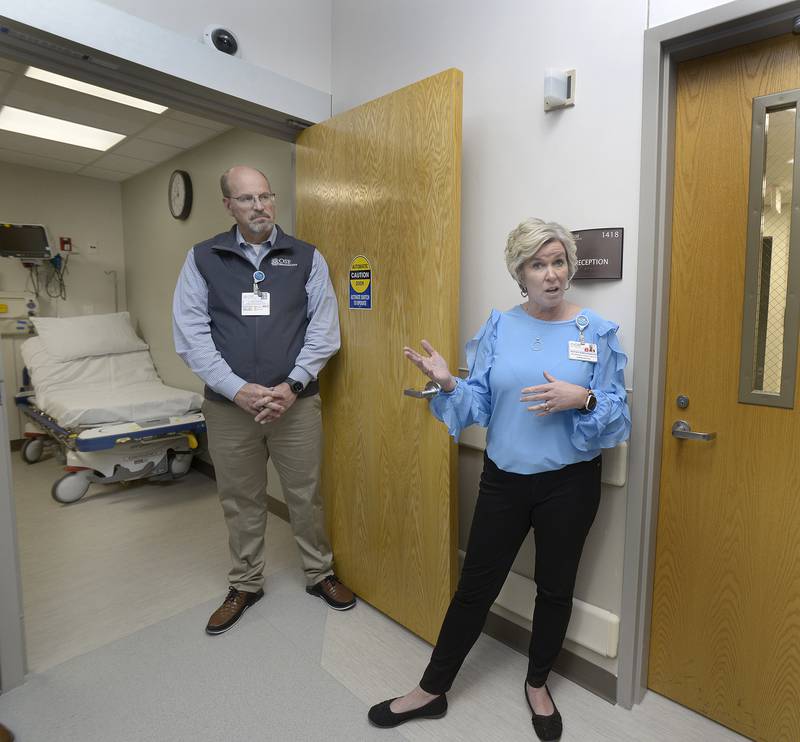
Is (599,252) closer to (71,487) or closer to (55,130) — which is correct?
(71,487)

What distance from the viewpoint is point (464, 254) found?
6.56 feet

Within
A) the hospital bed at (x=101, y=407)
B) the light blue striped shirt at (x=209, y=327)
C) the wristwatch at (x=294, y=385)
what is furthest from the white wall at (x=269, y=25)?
the hospital bed at (x=101, y=407)

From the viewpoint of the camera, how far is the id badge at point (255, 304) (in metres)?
2.05

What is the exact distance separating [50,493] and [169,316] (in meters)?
1.59

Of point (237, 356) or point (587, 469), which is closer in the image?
point (587, 469)

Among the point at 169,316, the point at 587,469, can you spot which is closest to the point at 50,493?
the point at 169,316

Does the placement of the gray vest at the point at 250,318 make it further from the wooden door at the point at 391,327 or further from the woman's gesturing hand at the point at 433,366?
the woman's gesturing hand at the point at 433,366

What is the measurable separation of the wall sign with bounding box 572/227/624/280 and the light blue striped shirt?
1005mm

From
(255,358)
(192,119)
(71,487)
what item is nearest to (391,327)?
(255,358)

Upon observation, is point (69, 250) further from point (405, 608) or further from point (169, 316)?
point (405, 608)

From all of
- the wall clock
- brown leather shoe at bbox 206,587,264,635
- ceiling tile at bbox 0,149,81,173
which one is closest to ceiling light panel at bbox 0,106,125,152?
the wall clock

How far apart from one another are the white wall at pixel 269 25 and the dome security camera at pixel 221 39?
1.1 inches

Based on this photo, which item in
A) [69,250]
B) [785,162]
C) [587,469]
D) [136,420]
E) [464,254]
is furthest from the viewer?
[69,250]

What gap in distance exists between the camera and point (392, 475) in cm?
207
